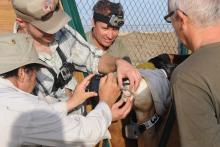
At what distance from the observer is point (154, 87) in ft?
8.68

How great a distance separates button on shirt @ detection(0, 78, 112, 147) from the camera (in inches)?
87.2

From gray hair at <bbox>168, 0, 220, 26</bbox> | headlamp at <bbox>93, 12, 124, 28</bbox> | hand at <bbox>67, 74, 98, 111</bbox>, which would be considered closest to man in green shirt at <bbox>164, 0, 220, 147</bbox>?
gray hair at <bbox>168, 0, 220, 26</bbox>

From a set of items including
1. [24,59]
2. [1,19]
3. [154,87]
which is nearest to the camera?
[24,59]

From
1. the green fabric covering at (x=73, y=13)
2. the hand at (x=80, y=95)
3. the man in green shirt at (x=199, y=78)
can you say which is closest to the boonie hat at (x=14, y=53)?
the hand at (x=80, y=95)

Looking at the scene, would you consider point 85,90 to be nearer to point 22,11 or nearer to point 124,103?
point 124,103

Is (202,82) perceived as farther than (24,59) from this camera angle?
No

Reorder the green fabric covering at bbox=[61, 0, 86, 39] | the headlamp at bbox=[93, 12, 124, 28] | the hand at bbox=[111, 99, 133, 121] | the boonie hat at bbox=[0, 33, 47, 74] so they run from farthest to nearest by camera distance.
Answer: the headlamp at bbox=[93, 12, 124, 28] < the green fabric covering at bbox=[61, 0, 86, 39] < the hand at bbox=[111, 99, 133, 121] < the boonie hat at bbox=[0, 33, 47, 74]

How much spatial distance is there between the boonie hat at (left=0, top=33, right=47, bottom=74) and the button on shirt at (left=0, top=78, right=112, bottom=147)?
0.29 feet

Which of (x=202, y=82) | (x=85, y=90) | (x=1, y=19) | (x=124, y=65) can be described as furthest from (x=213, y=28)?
(x=1, y=19)

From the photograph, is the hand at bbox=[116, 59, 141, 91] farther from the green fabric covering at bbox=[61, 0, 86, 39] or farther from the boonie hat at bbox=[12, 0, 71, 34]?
the green fabric covering at bbox=[61, 0, 86, 39]

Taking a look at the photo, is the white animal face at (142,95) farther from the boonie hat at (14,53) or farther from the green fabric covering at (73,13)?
the green fabric covering at (73,13)

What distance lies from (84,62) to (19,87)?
0.85m

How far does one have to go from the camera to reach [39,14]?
2824 mm

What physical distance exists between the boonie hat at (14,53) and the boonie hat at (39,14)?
40 cm
